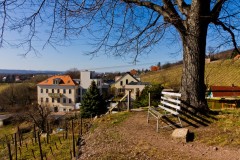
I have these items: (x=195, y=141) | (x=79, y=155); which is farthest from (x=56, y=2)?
→ (x=195, y=141)

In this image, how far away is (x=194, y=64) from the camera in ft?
26.7

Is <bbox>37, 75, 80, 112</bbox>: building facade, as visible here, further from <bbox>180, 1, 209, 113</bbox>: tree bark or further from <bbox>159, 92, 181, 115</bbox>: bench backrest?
<bbox>180, 1, 209, 113</bbox>: tree bark

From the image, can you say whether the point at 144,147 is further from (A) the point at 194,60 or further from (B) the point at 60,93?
(B) the point at 60,93

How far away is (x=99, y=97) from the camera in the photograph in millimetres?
30891

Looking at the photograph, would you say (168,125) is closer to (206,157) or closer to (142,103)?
(206,157)

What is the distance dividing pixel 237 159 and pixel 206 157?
1.80 feet

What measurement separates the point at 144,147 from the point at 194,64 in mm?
3407

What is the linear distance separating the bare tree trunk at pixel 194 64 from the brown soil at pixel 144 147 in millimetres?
1282

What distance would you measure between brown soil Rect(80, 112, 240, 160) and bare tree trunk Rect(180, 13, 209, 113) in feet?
4.21

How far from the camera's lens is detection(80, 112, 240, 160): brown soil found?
532 centimetres

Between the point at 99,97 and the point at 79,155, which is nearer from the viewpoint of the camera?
the point at 79,155

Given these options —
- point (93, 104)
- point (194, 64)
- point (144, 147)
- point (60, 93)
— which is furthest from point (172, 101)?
point (60, 93)

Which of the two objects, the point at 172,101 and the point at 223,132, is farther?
the point at 172,101

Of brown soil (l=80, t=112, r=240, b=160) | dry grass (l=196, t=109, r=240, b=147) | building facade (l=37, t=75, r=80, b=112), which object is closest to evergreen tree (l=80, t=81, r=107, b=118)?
brown soil (l=80, t=112, r=240, b=160)
